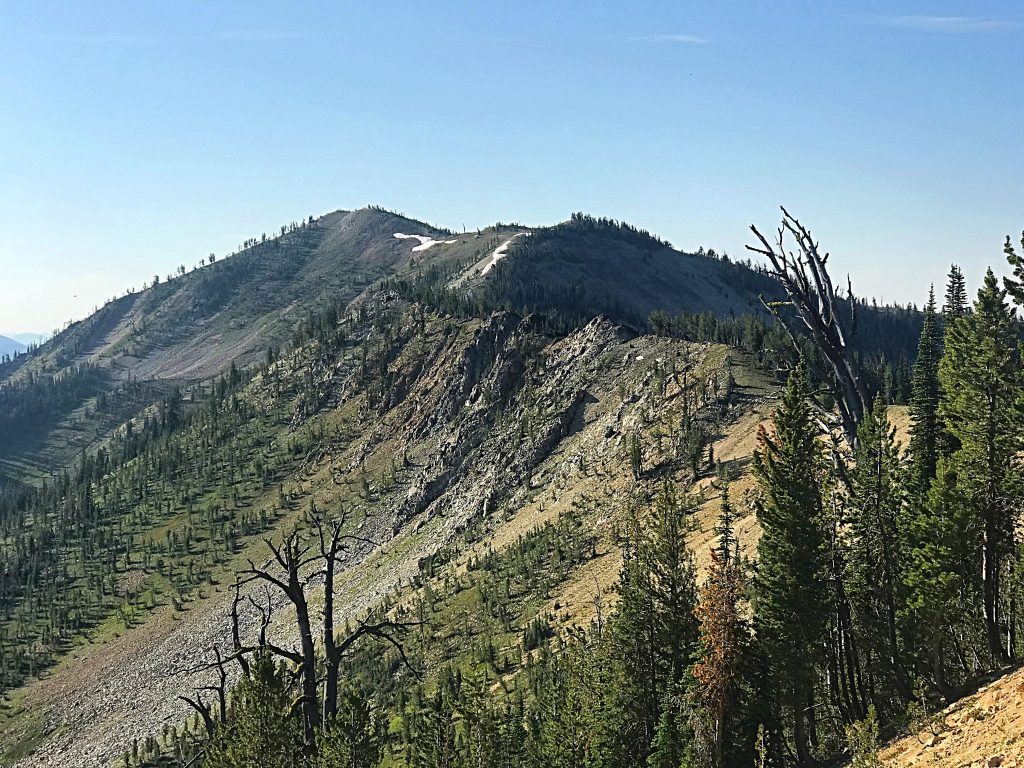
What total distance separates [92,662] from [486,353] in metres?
90.8

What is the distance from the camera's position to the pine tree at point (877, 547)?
111ft

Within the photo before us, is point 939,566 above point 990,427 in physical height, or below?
below

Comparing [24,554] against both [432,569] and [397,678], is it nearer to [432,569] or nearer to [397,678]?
[432,569]

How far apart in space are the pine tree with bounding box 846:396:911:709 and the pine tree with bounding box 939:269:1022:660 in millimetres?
2886

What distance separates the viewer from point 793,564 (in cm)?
3409

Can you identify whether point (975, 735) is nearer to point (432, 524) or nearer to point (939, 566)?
point (939, 566)

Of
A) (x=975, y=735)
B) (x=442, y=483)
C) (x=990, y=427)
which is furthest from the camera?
(x=442, y=483)

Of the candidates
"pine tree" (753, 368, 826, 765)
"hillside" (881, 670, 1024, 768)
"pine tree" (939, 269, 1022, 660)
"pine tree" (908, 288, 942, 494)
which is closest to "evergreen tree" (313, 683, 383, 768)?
"pine tree" (753, 368, 826, 765)

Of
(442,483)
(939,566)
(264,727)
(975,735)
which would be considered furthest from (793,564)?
(442,483)

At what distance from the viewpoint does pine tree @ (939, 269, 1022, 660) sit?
32.5m

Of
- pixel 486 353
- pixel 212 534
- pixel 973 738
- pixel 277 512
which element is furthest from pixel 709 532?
pixel 212 534

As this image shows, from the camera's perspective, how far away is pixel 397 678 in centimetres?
8950

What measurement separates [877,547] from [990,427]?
273 inches

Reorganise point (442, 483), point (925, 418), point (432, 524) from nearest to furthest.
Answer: point (925, 418) < point (432, 524) < point (442, 483)
